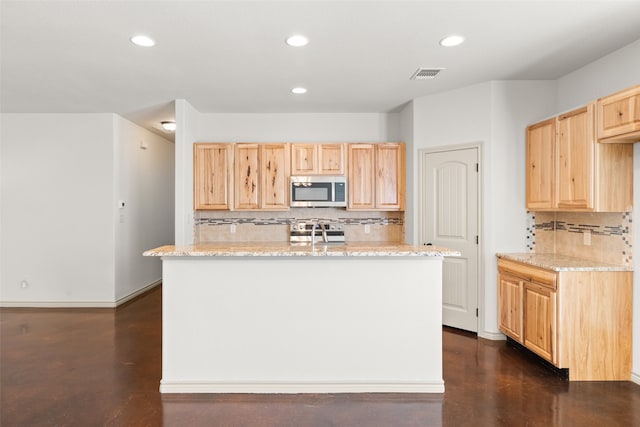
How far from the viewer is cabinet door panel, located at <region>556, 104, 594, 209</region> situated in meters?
3.05

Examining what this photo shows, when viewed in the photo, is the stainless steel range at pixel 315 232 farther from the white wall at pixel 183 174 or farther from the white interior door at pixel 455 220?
the white wall at pixel 183 174

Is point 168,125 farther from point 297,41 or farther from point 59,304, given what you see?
point 297,41

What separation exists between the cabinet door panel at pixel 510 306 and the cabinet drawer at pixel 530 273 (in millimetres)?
68

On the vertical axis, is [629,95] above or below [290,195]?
above

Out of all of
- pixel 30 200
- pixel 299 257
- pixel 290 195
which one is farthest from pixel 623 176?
pixel 30 200

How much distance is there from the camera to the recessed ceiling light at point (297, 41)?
2.90 metres

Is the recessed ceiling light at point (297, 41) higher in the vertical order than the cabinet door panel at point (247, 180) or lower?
higher

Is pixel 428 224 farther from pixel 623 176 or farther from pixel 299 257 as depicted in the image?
pixel 299 257

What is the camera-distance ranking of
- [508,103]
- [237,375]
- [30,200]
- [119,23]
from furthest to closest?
[30,200]
[508,103]
[237,375]
[119,23]

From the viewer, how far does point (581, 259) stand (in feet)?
11.4

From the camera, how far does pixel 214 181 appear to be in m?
4.91

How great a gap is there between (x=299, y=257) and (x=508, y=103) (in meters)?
2.80

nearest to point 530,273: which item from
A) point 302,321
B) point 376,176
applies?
point 302,321

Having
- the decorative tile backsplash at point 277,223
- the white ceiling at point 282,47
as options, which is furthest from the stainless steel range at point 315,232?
the white ceiling at point 282,47
